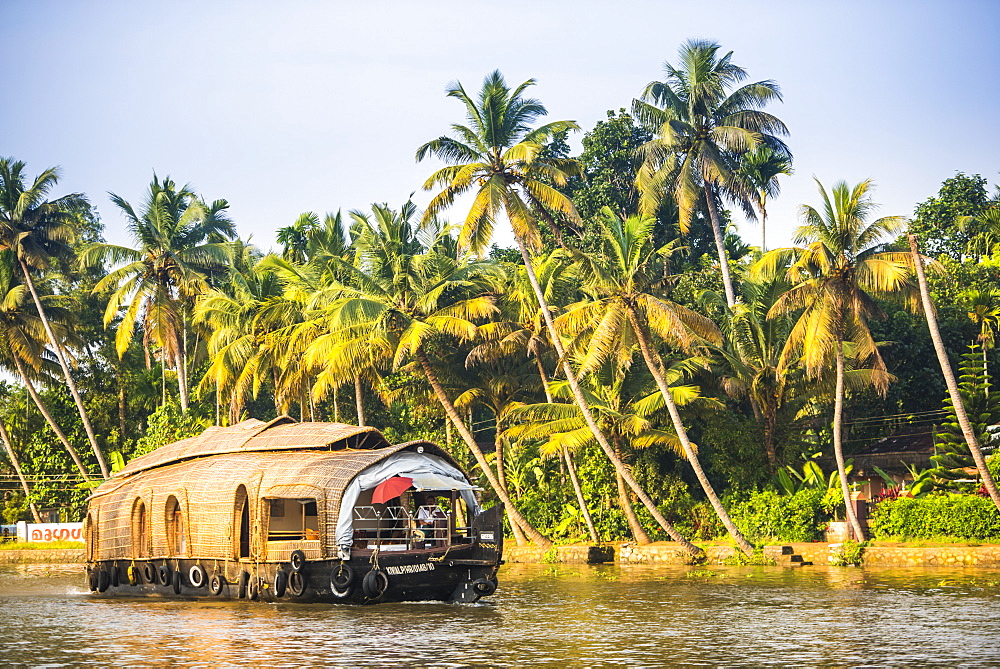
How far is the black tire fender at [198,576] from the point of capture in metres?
23.3

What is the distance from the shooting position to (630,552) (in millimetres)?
31891

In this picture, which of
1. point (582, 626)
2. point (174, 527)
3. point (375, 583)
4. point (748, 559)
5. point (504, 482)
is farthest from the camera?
point (504, 482)

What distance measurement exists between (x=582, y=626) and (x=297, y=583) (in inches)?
223

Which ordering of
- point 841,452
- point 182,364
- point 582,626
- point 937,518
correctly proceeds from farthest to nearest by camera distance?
point 182,364 → point 841,452 → point 937,518 → point 582,626

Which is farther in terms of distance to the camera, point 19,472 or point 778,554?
point 19,472

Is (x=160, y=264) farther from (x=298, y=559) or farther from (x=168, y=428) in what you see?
(x=298, y=559)

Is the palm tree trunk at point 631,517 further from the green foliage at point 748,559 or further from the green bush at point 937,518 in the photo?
the green bush at point 937,518

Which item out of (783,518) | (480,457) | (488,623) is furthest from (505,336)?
(488,623)

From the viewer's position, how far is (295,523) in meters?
24.8

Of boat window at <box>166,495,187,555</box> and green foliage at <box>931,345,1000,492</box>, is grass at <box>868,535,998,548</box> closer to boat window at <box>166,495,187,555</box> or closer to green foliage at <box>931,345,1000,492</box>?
green foliage at <box>931,345,1000,492</box>

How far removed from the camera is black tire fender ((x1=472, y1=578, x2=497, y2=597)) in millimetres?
21312

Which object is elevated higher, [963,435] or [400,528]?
[963,435]

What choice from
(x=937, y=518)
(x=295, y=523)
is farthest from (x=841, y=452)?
(x=295, y=523)

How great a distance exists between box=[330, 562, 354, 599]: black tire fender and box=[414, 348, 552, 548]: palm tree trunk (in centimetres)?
1138
